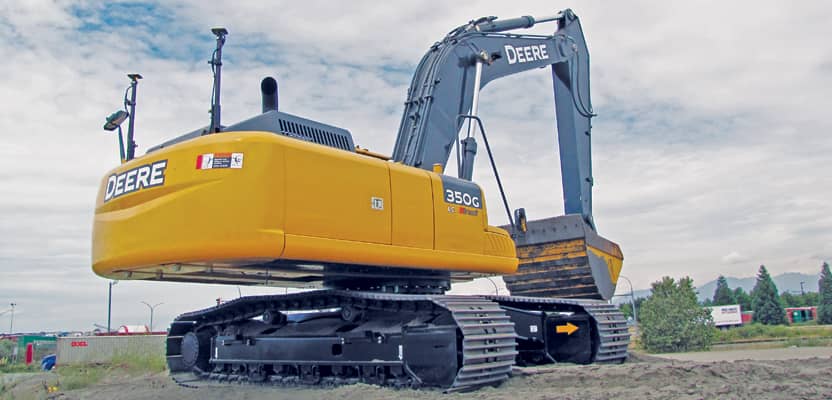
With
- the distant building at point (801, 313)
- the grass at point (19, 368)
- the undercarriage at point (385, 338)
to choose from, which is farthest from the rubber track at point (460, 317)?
the distant building at point (801, 313)

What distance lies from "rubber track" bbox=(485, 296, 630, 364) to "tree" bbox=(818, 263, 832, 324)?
2090 inches

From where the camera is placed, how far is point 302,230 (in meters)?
6.27

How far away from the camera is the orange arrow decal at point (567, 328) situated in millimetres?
8992

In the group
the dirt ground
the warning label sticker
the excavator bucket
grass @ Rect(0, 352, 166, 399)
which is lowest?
grass @ Rect(0, 352, 166, 399)

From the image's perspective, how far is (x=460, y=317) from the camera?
6.66 meters

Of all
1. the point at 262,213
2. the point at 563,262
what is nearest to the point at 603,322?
the point at 563,262

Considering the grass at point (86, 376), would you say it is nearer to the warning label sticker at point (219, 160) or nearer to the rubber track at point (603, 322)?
the warning label sticker at point (219, 160)

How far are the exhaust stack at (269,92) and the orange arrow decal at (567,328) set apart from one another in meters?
4.38

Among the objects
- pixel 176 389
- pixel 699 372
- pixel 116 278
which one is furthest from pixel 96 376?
pixel 699 372

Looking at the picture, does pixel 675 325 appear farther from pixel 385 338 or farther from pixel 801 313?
pixel 801 313

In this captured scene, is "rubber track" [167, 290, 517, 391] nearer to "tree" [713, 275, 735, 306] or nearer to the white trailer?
the white trailer

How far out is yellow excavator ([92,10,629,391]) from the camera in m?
6.22

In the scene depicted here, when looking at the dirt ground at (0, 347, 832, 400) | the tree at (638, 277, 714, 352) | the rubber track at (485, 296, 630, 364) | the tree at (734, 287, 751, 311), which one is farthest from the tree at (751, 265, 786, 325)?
the dirt ground at (0, 347, 832, 400)

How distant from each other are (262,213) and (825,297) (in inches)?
2638
